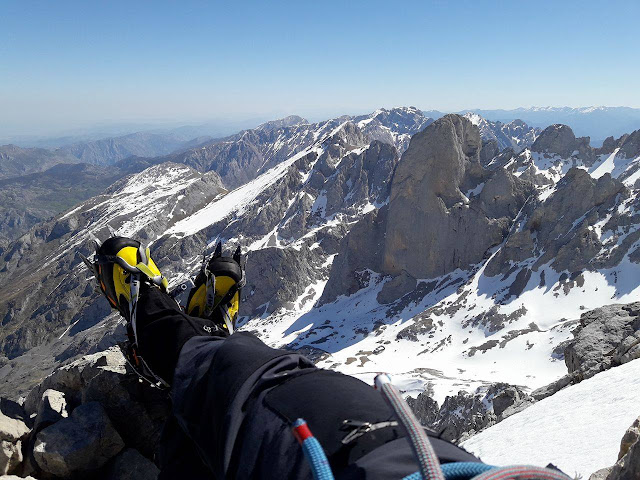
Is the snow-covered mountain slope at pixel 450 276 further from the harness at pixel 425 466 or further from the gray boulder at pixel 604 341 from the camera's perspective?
the harness at pixel 425 466

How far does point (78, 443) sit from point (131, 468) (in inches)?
39.2

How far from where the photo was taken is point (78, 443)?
6500 mm

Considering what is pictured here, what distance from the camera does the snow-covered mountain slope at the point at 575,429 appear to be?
7.39 metres

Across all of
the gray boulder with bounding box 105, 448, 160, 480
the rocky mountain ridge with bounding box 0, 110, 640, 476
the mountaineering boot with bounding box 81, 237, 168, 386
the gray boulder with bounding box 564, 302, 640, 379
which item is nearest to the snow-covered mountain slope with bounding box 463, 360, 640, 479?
the gray boulder with bounding box 564, 302, 640, 379

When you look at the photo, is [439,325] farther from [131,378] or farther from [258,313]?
[131,378]

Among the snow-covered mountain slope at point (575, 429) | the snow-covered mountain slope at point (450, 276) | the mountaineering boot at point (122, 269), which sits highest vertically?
the mountaineering boot at point (122, 269)

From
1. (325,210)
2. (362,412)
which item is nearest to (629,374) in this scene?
(362,412)

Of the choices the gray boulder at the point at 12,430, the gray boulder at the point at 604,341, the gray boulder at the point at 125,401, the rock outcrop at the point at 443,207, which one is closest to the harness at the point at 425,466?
the gray boulder at the point at 125,401

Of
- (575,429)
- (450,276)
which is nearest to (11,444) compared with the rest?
(575,429)

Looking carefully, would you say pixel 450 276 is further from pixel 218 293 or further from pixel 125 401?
pixel 125 401

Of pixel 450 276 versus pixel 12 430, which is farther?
pixel 450 276

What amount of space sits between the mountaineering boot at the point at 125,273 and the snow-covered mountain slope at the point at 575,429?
8576 mm

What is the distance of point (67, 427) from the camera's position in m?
6.75

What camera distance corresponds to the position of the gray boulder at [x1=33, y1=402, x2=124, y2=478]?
6285mm
